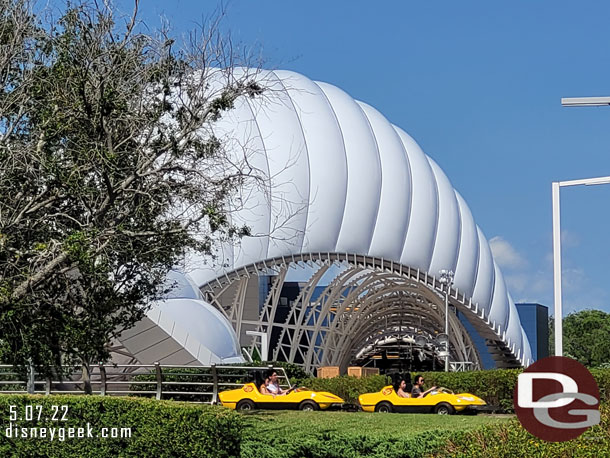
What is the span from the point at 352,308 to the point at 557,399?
151 feet

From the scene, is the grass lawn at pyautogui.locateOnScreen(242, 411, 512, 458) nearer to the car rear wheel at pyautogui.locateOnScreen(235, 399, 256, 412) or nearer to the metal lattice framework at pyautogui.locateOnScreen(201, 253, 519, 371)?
the car rear wheel at pyautogui.locateOnScreen(235, 399, 256, 412)

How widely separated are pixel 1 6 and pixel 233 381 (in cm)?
1092

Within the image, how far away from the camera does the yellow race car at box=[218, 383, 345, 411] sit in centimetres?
1856

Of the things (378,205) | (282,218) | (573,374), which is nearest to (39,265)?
(573,374)

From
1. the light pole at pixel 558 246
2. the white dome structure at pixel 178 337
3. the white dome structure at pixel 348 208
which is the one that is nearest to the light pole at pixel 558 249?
the light pole at pixel 558 246

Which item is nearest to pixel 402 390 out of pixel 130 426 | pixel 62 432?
pixel 130 426

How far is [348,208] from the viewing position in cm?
3900

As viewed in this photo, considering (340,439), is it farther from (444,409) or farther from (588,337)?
(588,337)

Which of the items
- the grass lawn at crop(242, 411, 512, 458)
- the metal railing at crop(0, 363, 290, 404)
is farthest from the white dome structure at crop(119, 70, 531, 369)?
the grass lawn at crop(242, 411, 512, 458)

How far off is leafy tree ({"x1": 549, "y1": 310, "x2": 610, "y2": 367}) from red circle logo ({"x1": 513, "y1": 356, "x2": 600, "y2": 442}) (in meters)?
76.4

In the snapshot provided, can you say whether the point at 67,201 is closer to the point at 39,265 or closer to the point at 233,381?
the point at 39,265

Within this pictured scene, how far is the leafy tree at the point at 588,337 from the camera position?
8500 cm

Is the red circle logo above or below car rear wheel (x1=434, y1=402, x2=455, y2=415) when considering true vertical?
above

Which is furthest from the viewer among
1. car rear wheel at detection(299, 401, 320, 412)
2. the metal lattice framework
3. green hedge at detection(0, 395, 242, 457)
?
the metal lattice framework
